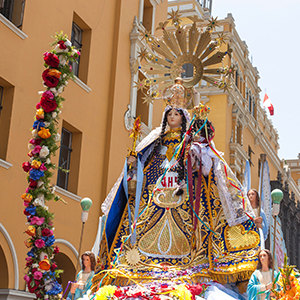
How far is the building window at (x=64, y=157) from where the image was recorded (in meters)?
13.2

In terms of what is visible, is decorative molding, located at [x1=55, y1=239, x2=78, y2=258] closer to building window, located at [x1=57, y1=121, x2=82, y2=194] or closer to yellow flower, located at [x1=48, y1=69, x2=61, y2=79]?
building window, located at [x1=57, y1=121, x2=82, y2=194]

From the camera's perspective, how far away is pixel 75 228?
42.3 ft

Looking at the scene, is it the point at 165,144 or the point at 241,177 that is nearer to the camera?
the point at 165,144

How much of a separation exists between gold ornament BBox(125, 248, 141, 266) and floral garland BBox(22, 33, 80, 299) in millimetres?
891

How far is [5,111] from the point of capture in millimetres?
11219

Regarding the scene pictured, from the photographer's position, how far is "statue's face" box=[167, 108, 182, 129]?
7686mm

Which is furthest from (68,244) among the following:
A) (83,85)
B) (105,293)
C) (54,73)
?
(105,293)

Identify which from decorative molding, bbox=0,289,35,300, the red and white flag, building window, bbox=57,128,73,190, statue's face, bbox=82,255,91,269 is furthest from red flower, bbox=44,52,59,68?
the red and white flag

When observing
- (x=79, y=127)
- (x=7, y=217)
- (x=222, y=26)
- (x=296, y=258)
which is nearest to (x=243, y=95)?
(x=222, y=26)

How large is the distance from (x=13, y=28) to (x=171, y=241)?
21.6 feet

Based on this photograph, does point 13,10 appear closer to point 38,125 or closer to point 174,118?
point 38,125

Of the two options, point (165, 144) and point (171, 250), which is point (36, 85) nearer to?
point (165, 144)

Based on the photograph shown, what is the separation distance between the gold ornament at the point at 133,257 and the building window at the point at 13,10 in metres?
6.83

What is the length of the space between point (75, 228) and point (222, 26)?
1636cm
